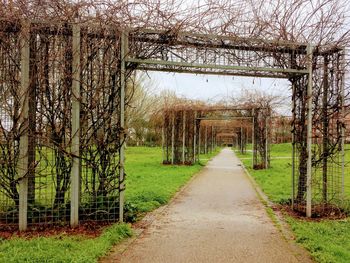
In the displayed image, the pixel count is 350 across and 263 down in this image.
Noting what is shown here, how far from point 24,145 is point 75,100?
1017mm

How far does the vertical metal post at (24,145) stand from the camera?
17.9 ft

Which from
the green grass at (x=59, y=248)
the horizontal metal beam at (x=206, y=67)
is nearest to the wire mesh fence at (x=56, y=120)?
the horizontal metal beam at (x=206, y=67)

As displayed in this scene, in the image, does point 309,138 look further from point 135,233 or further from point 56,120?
point 56,120

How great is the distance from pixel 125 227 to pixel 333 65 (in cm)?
495

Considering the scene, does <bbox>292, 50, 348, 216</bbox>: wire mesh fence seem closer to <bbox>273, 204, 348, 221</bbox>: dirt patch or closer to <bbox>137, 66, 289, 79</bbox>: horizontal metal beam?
<bbox>273, 204, 348, 221</bbox>: dirt patch

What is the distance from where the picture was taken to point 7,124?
552cm

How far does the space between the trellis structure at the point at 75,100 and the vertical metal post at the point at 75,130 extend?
0.02m

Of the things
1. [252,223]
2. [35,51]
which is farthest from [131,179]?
[35,51]

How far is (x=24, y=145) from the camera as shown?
5500 millimetres

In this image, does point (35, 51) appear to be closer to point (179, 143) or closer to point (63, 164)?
point (63, 164)

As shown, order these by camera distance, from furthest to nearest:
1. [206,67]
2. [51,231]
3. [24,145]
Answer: [206,67]
[24,145]
[51,231]

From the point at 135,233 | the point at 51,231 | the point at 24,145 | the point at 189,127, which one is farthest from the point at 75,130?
the point at 189,127

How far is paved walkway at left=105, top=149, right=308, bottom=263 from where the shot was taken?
4449 millimetres

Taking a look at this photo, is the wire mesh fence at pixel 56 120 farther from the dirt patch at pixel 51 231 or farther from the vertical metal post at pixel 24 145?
the dirt patch at pixel 51 231
